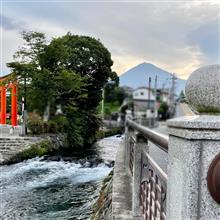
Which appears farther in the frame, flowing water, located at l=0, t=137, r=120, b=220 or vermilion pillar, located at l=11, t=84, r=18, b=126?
vermilion pillar, located at l=11, t=84, r=18, b=126

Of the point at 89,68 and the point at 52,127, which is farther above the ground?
the point at 89,68

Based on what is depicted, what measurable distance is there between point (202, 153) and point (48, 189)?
819cm

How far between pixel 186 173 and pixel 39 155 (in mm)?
14490

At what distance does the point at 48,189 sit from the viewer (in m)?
9.10

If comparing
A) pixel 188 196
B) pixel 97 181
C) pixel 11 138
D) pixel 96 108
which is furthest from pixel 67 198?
pixel 96 108

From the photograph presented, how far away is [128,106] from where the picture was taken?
49469 mm

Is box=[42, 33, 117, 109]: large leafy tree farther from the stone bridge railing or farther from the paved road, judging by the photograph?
the stone bridge railing

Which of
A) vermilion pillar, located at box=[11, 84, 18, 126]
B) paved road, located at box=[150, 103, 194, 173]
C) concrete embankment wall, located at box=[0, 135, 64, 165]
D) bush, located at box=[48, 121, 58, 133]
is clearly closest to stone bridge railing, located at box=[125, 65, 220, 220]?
paved road, located at box=[150, 103, 194, 173]

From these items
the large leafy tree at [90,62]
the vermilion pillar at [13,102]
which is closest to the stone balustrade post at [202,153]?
the vermilion pillar at [13,102]

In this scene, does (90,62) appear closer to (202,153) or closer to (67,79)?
(67,79)

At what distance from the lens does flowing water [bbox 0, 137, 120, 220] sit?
6945 mm

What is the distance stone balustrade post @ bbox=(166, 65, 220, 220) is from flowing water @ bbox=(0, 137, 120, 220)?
5436mm

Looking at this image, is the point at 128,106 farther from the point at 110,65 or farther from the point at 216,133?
the point at 216,133

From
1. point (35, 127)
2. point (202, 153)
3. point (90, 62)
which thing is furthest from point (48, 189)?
point (90, 62)
